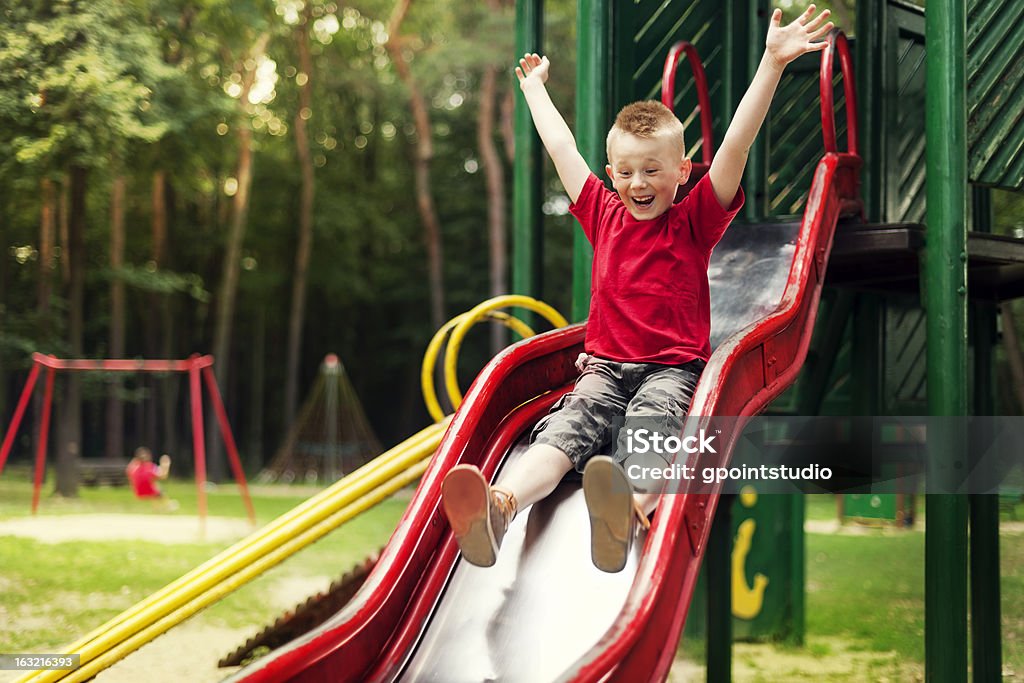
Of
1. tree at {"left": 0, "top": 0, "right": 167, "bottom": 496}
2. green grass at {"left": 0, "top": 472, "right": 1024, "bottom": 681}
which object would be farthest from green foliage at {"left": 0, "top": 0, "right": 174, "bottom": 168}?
green grass at {"left": 0, "top": 472, "right": 1024, "bottom": 681}

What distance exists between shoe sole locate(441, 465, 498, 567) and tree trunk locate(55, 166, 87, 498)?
1087 centimetres

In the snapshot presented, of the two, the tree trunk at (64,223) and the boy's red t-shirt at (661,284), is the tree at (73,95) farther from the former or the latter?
the boy's red t-shirt at (661,284)

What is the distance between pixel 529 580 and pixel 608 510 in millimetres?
538

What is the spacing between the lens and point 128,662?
6.32m

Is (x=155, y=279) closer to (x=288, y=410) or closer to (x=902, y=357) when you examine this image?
(x=288, y=410)

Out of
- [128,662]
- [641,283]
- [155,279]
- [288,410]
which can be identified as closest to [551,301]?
[288,410]

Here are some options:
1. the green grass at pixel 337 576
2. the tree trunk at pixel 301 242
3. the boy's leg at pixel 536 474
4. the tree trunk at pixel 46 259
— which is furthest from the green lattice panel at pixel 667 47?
the tree trunk at pixel 301 242

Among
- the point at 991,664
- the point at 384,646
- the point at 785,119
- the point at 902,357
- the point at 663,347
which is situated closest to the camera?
the point at 384,646

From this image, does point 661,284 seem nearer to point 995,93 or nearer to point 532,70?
point 532,70

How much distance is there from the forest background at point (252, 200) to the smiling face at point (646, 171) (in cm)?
641

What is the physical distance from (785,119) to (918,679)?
320 cm

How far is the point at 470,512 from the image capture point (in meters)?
2.32

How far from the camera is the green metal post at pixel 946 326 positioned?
339cm

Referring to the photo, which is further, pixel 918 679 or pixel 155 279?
pixel 155 279
